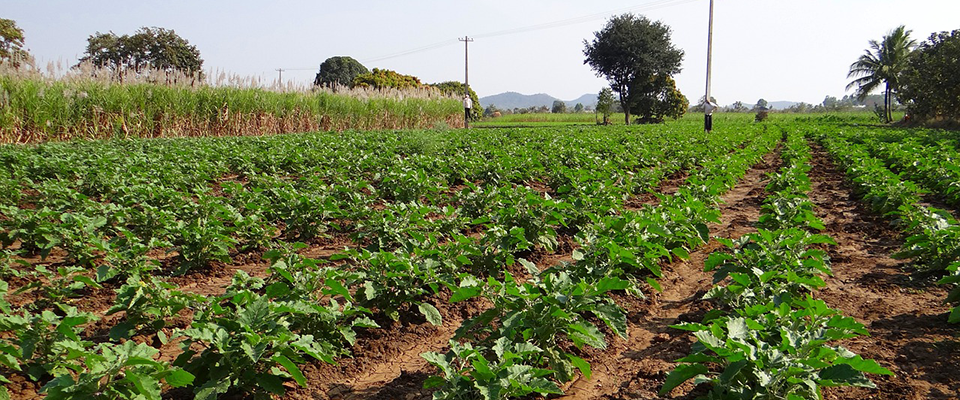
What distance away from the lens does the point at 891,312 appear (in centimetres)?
432

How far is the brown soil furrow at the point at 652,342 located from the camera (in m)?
3.26

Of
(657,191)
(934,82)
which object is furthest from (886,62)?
(657,191)

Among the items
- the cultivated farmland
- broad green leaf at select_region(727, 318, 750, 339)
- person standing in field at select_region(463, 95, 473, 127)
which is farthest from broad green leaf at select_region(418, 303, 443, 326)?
person standing in field at select_region(463, 95, 473, 127)

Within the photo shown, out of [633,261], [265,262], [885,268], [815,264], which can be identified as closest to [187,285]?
[265,262]

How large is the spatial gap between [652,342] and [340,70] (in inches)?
3038

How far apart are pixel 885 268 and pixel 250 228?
6.32 m

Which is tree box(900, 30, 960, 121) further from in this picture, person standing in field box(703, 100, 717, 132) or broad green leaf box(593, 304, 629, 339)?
broad green leaf box(593, 304, 629, 339)

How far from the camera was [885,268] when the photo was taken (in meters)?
5.60

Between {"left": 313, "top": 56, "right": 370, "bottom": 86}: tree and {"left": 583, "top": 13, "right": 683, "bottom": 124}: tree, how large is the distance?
35491mm

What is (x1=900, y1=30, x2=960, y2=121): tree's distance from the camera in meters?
35.2

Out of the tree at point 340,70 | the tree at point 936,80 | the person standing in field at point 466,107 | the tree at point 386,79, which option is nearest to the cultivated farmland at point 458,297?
the person standing in field at point 466,107

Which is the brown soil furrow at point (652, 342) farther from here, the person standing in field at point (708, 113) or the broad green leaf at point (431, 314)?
the person standing in field at point (708, 113)

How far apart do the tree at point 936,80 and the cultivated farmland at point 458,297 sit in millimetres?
35335

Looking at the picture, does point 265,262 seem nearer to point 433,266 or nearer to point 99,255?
point 99,255
